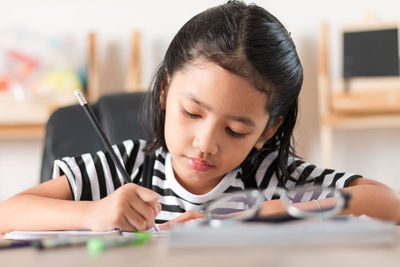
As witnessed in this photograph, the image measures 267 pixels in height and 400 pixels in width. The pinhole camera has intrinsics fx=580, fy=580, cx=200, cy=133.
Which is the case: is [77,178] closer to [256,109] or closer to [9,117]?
[256,109]

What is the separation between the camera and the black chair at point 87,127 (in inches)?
Answer: 51.8

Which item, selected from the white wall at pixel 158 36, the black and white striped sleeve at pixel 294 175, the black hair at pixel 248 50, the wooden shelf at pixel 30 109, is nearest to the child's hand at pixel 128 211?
the black hair at pixel 248 50

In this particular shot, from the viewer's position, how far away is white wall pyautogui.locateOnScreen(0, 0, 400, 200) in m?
3.33

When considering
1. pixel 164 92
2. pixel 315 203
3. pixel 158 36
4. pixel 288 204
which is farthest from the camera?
pixel 158 36

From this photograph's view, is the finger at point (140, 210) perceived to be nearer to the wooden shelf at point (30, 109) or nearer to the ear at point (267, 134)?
the ear at point (267, 134)

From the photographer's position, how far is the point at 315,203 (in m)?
0.90

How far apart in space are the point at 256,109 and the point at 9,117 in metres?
2.29

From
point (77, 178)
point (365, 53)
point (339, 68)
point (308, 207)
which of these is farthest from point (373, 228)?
point (339, 68)

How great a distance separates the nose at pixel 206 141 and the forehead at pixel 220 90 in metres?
0.04

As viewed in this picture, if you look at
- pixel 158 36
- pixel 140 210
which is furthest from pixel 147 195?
pixel 158 36

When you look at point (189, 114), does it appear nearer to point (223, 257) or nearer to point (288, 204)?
point (288, 204)

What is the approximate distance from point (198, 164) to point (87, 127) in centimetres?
45

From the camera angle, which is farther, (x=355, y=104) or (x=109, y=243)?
(x=355, y=104)

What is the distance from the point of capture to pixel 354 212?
94 cm
